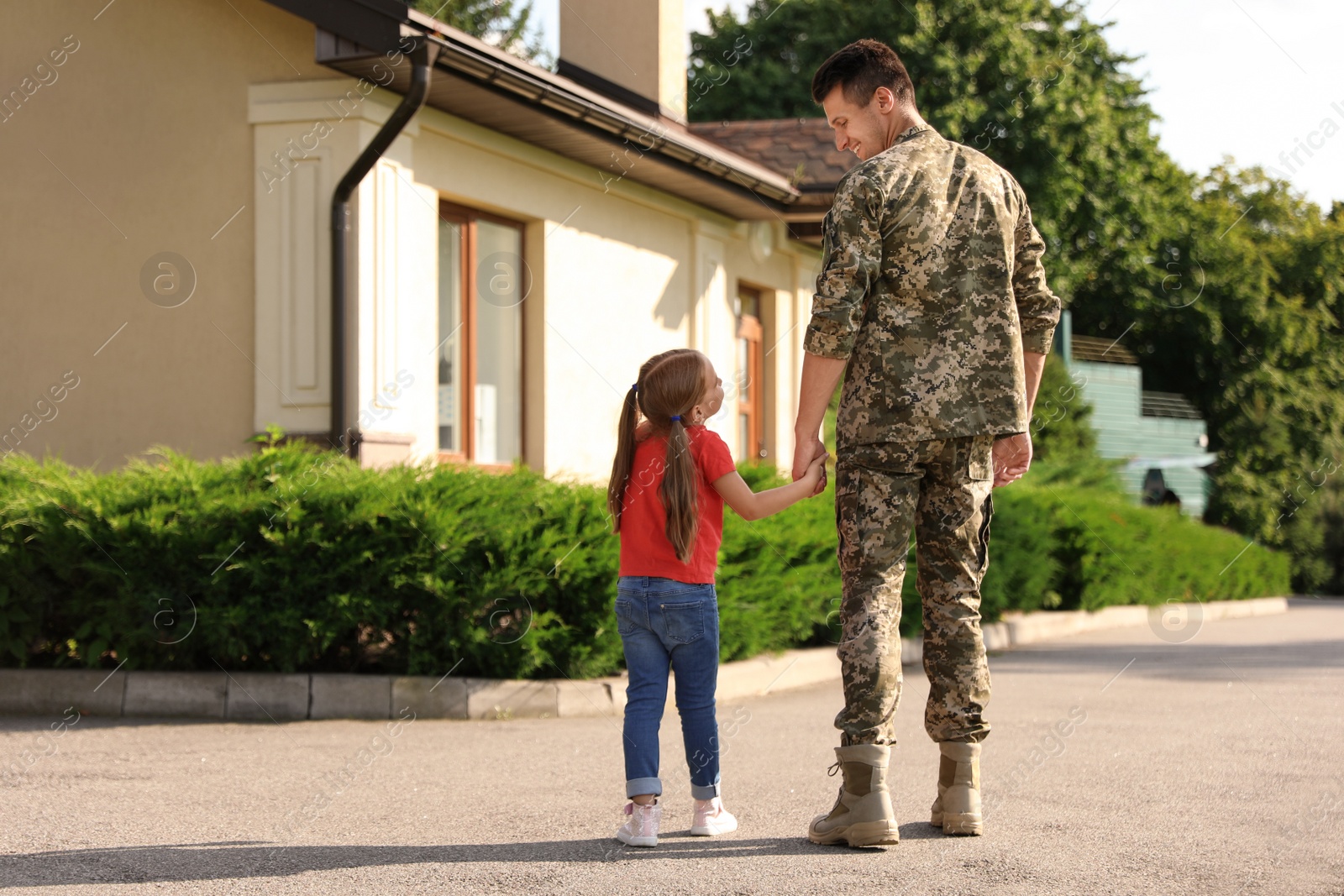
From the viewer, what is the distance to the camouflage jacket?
400 cm

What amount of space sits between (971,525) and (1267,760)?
101 inches

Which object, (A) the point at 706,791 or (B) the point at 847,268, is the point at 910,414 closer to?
(B) the point at 847,268

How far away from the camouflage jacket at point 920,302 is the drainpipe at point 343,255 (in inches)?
212

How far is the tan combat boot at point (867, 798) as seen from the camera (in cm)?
390

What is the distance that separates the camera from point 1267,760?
5.80 meters

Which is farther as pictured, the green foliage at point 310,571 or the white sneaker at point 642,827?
the green foliage at point 310,571

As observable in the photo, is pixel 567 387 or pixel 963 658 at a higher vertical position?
pixel 567 387

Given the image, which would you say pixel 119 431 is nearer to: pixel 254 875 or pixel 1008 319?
pixel 254 875

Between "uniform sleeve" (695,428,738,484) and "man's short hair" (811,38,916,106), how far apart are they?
44.1 inches

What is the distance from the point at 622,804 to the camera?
4.82 metres

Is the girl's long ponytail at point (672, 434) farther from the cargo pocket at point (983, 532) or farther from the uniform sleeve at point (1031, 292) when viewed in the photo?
the uniform sleeve at point (1031, 292)

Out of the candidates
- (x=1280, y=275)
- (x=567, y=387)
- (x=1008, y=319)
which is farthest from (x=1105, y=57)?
(x=1008, y=319)

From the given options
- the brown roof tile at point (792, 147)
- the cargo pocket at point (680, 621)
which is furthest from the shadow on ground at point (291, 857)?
the brown roof tile at point (792, 147)

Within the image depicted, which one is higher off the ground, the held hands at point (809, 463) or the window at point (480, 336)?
the window at point (480, 336)
